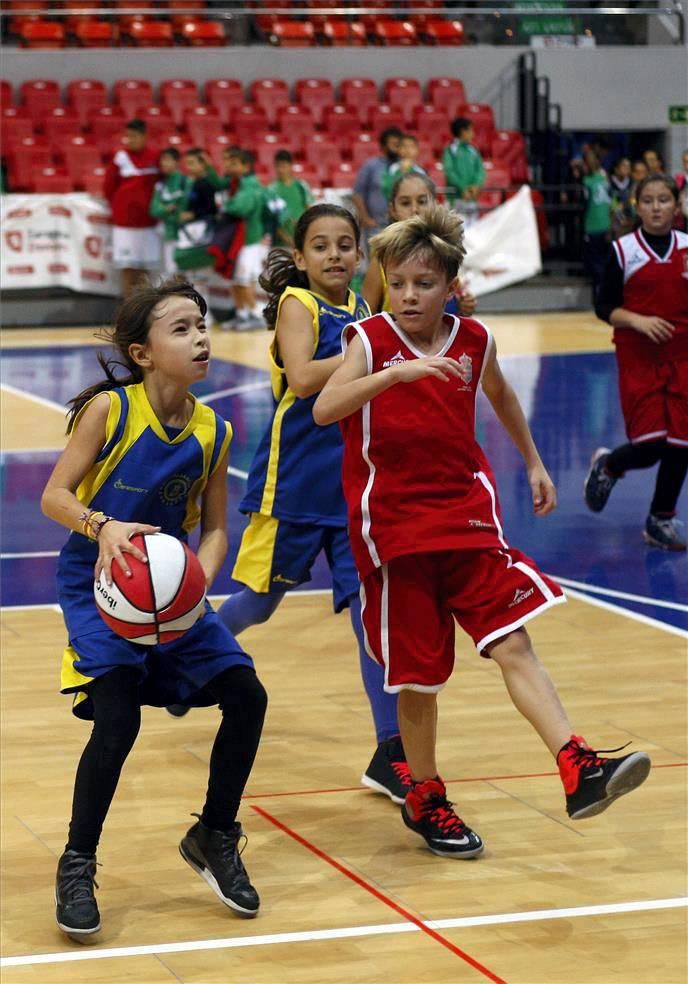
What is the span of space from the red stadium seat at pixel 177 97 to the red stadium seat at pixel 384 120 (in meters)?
2.26

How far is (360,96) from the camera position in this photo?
73.9 feet

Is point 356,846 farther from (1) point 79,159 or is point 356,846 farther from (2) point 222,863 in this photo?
(1) point 79,159

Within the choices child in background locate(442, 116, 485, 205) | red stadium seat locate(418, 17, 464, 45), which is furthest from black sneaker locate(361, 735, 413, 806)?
red stadium seat locate(418, 17, 464, 45)

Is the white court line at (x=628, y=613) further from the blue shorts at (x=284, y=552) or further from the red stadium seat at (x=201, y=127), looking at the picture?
the red stadium seat at (x=201, y=127)

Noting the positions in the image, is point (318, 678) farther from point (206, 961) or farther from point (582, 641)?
point (206, 961)

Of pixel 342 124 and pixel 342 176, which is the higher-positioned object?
pixel 342 124

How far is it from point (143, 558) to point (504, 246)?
1745 centimetres

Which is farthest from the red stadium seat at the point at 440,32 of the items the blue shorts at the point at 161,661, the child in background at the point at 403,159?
the blue shorts at the point at 161,661

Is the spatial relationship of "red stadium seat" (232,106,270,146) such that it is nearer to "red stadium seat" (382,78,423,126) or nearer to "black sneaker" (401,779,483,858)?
"red stadium seat" (382,78,423,126)

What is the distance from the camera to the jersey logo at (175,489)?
427cm

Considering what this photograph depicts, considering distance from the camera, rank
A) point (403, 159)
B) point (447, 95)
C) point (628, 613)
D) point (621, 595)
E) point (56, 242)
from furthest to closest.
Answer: point (447, 95) < point (56, 242) < point (403, 159) < point (621, 595) < point (628, 613)

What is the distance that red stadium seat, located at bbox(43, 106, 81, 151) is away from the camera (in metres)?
20.6

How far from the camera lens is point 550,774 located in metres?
5.25

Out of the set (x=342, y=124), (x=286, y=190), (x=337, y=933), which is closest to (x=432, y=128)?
(x=342, y=124)
